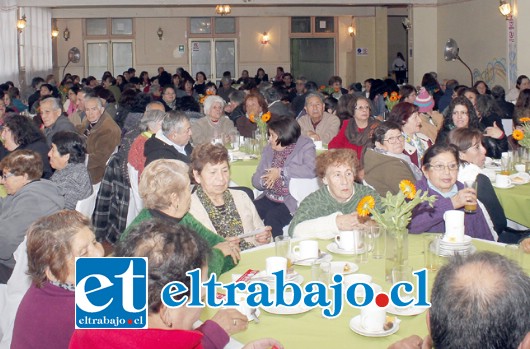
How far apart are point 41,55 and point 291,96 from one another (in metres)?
8.43

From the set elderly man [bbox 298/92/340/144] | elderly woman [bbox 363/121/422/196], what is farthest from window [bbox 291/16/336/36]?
elderly woman [bbox 363/121/422/196]

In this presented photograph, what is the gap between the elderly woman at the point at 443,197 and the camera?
→ 425 cm

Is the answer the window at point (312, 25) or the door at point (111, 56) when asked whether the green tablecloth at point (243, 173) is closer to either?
the door at point (111, 56)

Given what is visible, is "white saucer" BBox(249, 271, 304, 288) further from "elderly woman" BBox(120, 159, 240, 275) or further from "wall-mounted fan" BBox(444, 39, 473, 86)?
"wall-mounted fan" BBox(444, 39, 473, 86)

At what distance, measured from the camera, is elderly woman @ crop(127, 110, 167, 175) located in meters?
6.16

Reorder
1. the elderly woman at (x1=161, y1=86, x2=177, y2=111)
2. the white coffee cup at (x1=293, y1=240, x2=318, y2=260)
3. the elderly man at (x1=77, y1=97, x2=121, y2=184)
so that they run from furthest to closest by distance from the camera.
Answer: the elderly woman at (x1=161, y1=86, x2=177, y2=111) → the elderly man at (x1=77, y1=97, x2=121, y2=184) → the white coffee cup at (x1=293, y1=240, x2=318, y2=260)

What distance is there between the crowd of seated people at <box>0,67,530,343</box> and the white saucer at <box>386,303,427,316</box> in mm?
818

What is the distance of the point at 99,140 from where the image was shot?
7.73 meters

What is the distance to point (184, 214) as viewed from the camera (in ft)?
12.8

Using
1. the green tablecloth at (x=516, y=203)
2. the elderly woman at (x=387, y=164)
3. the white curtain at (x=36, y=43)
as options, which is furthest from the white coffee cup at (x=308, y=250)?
the white curtain at (x=36, y=43)

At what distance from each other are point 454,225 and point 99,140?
4.79 m

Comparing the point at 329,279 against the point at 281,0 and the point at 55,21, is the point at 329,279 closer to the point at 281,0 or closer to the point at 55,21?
the point at 281,0

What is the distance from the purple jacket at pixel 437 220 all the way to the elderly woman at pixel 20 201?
6.95ft

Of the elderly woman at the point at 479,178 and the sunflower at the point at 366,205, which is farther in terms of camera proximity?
the elderly woman at the point at 479,178
